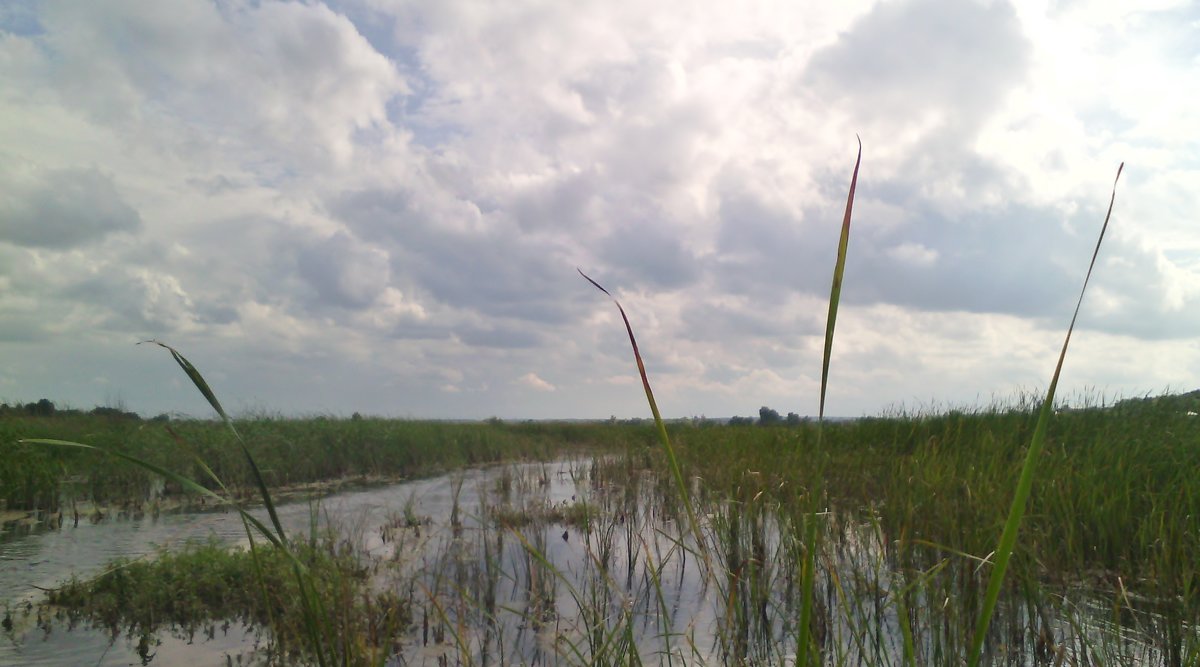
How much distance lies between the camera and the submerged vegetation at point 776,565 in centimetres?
308

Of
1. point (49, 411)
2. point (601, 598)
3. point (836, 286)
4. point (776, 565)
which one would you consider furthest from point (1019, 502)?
point (49, 411)

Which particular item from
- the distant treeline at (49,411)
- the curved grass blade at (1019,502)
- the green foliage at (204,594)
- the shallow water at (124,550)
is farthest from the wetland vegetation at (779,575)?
the distant treeline at (49,411)

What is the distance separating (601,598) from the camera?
4.81 m

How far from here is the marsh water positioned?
356cm

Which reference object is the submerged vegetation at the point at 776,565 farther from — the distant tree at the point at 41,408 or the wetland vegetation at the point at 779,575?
the distant tree at the point at 41,408

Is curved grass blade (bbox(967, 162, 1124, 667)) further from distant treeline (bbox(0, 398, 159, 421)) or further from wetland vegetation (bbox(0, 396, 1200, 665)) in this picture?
distant treeline (bbox(0, 398, 159, 421))

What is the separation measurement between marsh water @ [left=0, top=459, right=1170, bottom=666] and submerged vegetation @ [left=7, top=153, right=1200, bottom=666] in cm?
3

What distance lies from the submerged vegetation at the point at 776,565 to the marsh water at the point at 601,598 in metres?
0.03

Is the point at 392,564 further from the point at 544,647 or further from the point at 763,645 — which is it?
the point at 763,645

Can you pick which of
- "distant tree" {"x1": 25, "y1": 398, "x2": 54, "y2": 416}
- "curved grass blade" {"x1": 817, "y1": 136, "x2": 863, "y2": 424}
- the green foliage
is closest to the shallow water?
the green foliage

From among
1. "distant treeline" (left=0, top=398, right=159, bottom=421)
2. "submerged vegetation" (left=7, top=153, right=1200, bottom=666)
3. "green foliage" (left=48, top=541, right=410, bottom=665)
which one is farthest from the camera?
"distant treeline" (left=0, top=398, right=159, bottom=421)

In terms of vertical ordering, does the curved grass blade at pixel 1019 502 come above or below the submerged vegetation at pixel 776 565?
above

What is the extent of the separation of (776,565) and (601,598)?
4.95 feet

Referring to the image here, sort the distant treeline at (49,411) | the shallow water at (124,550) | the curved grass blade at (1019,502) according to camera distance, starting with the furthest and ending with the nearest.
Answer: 1. the distant treeline at (49,411)
2. the shallow water at (124,550)
3. the curved grass blade at (1019,502)
